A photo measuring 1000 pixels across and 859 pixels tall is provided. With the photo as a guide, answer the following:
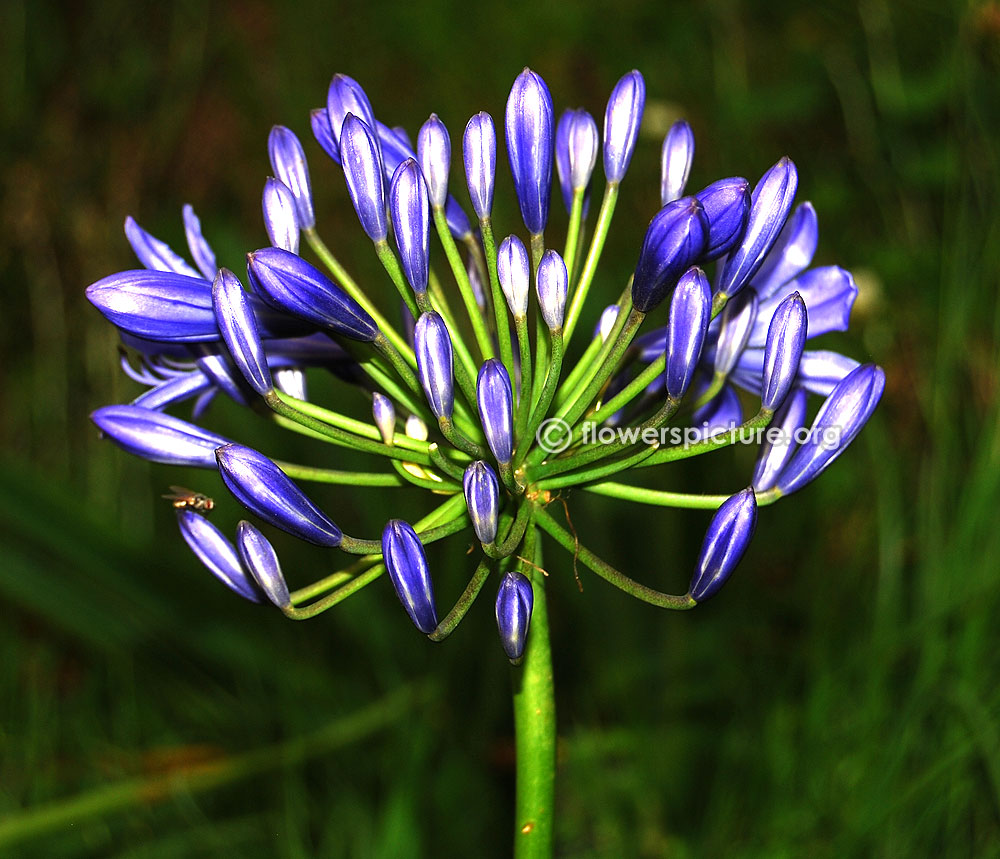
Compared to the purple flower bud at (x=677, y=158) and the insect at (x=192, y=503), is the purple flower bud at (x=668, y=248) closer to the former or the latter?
→ the purple flower bud at (x=677, y=158)

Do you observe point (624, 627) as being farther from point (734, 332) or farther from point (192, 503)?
point (192, 503)

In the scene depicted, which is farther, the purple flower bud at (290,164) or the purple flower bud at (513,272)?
the purple flower bud at (290,164)

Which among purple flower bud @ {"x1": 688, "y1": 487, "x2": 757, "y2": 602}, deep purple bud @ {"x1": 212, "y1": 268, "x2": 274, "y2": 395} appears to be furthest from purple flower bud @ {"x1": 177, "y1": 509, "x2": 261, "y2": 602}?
purple flower bud @ {"x1": 688, "y1": 487, "x2": 757, "y2": 602}

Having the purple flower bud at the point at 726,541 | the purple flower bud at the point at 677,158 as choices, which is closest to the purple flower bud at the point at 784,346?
the purple flower bud at the point at 726,541

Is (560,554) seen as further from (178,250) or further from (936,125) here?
(936,125)

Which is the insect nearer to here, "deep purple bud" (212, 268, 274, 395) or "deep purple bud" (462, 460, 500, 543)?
"deep purple bud" (212, 268, 274, 395)

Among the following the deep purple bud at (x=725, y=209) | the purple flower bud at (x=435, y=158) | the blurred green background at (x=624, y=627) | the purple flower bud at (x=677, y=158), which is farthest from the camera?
the blurred green background at (x=624, y=627)
